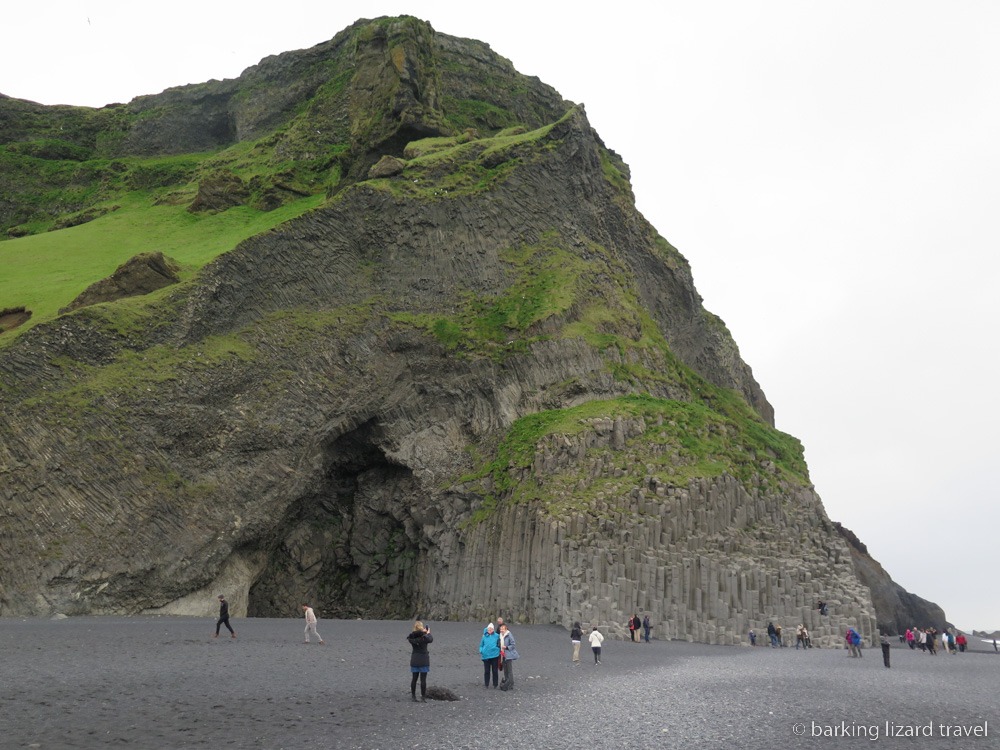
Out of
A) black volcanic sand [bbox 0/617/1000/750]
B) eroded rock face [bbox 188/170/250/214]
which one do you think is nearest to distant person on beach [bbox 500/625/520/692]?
black volcanic sand [bbox 0/617/1000/750]

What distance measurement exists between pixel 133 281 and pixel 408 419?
1872 centimetres

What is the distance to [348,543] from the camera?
47000mm

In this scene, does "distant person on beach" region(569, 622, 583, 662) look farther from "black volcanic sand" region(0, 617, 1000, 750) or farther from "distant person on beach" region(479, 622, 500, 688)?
"distant person on beach" region(479, 622, 500, 688)

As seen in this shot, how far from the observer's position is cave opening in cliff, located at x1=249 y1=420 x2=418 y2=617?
4481 cm

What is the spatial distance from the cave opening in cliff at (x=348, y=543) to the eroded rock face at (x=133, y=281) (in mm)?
14846

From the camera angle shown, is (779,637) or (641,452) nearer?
(779,637)

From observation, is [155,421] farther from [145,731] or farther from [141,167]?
[141,167]

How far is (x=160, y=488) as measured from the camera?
38.4m

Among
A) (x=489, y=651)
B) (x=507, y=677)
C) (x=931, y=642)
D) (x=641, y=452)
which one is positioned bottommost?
(x=931, y=642)

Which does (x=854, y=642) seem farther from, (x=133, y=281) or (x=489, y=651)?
(x=133, y=281)

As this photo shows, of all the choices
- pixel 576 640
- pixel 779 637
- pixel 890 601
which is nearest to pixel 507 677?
pixel 576 640

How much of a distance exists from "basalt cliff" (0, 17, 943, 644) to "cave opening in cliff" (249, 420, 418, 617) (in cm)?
16

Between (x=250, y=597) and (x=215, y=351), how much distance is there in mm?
14479

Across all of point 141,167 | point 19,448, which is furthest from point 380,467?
point 141,167
